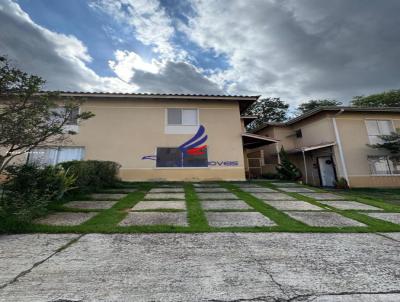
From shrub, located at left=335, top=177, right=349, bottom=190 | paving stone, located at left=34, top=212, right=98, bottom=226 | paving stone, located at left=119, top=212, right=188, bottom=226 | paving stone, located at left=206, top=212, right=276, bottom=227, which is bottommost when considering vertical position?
paving stone, located at left=206, top=212, right=276, bottom=227

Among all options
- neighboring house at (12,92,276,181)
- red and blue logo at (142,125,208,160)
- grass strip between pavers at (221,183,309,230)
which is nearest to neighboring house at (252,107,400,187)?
neighboring house at (12,92,276,181)

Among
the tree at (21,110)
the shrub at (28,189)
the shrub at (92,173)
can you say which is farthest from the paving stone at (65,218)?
the shrub at (92,173)

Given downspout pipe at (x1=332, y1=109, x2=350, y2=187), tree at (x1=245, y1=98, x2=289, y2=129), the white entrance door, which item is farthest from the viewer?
tree at (x1=245, y1=98, x2=289, y2=129)

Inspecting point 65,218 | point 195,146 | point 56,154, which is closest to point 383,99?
point 195,146

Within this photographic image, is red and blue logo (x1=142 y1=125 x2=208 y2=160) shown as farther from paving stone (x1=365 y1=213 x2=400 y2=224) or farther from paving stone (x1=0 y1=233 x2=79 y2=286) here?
paving stone (x1=0 y1=233 x2=79 y2=286)

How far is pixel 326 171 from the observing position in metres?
13.3

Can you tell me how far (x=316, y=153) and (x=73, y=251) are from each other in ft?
51.0

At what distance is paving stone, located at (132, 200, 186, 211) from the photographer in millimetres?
5399

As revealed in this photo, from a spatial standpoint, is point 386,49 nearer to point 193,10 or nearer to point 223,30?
point 223,30

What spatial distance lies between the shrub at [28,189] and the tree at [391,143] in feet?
55.5

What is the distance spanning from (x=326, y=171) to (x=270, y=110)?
18.1 metres

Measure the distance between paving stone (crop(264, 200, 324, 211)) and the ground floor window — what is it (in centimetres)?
562

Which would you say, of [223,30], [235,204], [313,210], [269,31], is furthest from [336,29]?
[235,204]

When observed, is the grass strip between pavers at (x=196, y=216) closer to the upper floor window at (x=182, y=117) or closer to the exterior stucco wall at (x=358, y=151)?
the upper floor window at (x=182, y=117)
